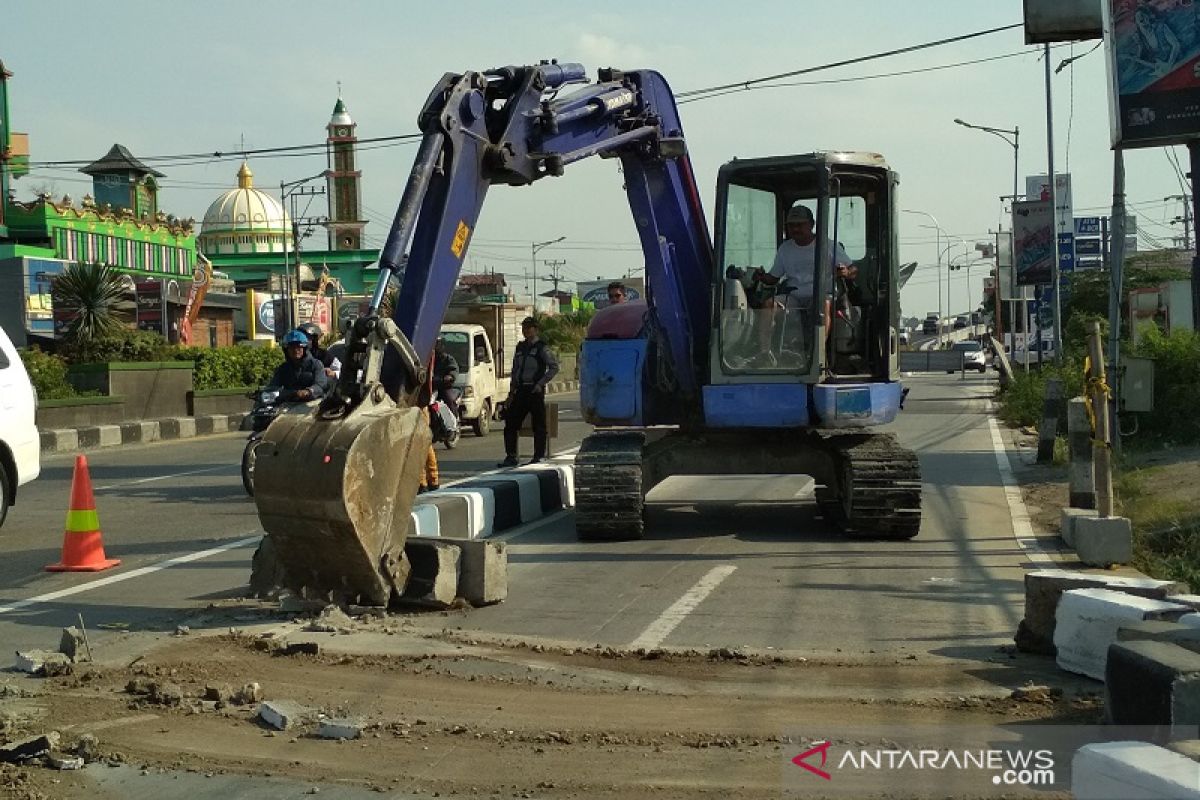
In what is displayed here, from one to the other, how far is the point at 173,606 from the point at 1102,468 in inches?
269

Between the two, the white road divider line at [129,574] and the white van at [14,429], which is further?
the white van at [14,429]

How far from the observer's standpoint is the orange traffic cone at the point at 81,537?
10.7m

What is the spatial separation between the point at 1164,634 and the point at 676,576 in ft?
15.5

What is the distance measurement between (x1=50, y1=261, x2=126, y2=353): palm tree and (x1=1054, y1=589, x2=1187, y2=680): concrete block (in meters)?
29.5

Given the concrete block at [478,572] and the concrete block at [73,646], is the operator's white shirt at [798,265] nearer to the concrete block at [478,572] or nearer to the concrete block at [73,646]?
the concrete block at [478,572]

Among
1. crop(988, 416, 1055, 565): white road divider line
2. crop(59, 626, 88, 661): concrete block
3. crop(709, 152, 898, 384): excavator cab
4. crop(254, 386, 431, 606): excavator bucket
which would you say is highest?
crop(709, 152, 898, 384): excavator cab

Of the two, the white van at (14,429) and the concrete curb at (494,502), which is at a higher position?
the white van at (14,429)

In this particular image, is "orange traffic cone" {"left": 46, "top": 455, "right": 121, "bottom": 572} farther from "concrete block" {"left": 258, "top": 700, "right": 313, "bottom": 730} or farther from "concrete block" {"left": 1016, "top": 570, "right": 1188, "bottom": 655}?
"concrete block" {"left": 1016, "top": 570, "right": 1188, "bottom": 655}

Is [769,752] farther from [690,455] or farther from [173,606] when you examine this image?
[690,455]

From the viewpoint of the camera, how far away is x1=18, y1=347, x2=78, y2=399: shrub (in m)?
28.7

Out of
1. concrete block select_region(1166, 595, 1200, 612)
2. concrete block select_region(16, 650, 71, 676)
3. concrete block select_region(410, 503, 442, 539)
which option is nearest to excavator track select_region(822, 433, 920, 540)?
concrete block select_region(410, 503, 442, 539)

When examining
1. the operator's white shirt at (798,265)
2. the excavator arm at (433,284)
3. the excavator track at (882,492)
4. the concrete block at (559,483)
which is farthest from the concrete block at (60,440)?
the excavator track at (882,492)

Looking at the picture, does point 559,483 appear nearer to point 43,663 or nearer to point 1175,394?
point 43,663

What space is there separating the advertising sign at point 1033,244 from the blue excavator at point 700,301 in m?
26.5
